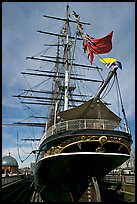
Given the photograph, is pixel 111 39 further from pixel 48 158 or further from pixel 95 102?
pixel 48 158

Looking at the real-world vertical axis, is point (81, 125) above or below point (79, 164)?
above

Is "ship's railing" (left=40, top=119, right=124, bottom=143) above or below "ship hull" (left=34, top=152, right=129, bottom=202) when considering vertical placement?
above

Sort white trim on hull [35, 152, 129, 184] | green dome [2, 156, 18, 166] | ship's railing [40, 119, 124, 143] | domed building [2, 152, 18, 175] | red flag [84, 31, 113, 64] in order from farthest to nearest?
green dome [2, 156, 18, 166] → domed building [2, 152, 18, 175] → red flag [84, 31, 113, 64] → ship's railing [40, 119, 124, 143] → white trim on hull [35, 152, 129, 184]

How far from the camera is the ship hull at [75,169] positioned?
1110 centimetres

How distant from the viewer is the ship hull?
11.1 meters

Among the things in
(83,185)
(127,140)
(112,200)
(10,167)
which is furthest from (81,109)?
(10,167)

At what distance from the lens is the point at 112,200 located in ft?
57.3

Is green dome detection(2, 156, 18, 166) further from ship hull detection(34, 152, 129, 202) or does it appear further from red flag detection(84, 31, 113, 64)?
red flag detection(84, 31, 113, 64)

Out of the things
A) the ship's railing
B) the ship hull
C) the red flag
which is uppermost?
the red flag

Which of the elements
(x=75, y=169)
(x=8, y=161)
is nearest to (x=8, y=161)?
(x=8, y=161)

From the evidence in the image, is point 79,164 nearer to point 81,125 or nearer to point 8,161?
point 81,125

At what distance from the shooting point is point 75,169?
1168cm

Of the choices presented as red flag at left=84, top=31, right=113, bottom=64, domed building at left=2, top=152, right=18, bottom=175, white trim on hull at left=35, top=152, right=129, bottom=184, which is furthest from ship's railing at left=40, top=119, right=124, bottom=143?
domed building at left=2, top=152, right=18, bottom=175

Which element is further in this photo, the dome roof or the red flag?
the dome roof
